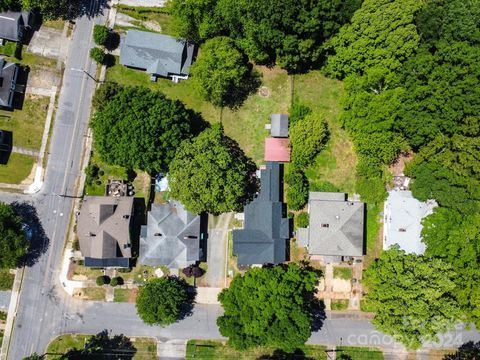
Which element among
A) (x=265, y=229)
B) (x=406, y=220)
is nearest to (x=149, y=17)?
(x=265, y=229)

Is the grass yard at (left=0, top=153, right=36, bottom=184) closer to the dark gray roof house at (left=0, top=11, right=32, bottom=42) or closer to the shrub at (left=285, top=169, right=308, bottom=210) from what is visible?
the dark gray roof house at (left=0, top=11, right=32, bottom=42)

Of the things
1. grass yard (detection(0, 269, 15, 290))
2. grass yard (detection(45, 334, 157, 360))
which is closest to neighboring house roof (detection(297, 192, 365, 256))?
grass yard (detection(45, 334, 157, 360))

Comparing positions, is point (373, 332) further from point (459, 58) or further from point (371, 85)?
point (459, 58)

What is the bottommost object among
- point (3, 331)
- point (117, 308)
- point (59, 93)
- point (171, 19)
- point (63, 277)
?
point (3, 331)

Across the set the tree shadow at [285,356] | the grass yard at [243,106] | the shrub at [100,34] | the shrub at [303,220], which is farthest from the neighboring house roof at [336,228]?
the shrub at [100,34]

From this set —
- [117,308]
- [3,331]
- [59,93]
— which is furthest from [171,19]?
[3,331]

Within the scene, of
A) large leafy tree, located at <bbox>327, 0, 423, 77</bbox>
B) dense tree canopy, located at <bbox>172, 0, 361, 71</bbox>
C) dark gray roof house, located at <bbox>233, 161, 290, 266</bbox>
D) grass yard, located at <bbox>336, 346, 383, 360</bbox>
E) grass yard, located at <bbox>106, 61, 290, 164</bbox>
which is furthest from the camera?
grass yard, located at <bbox>106, 61, 290, 164</bbox>

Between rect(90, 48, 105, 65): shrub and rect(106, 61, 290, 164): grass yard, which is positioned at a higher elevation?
rect(90, 48, 105, 65): shrub
